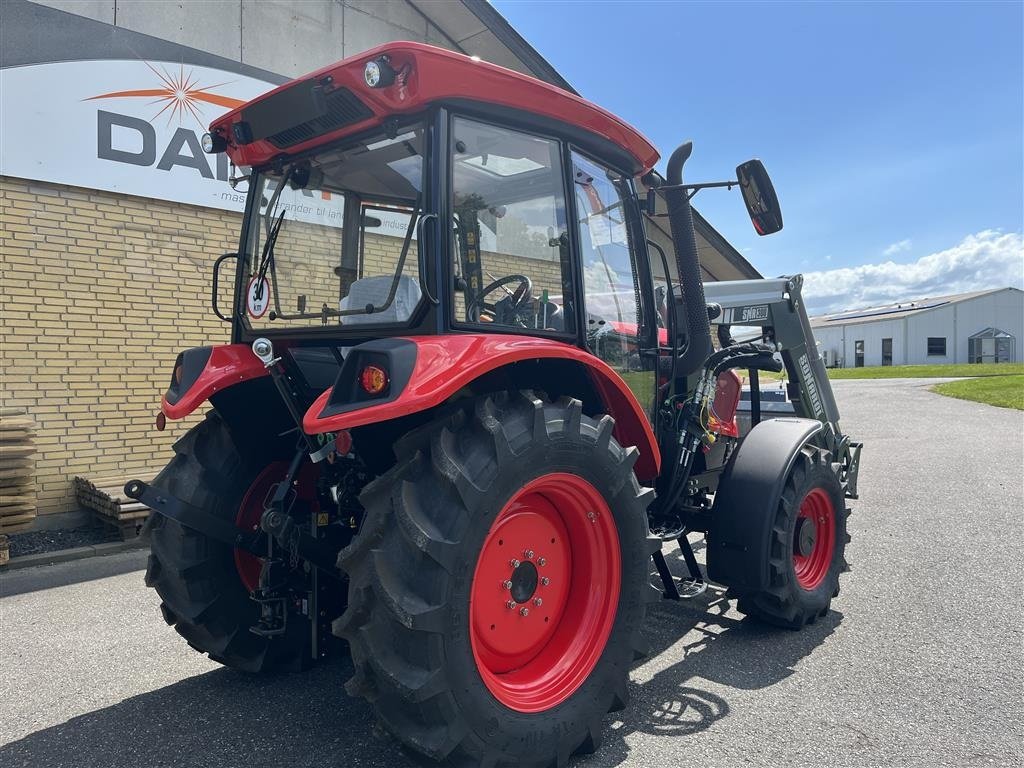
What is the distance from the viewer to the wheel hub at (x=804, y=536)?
4.02 m

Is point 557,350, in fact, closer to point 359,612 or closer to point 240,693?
point 359,612

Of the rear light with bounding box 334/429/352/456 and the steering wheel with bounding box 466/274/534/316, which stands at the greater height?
the steering wheel with bounding box 466/274/534/316

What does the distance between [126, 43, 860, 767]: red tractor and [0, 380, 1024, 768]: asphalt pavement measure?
29 cm

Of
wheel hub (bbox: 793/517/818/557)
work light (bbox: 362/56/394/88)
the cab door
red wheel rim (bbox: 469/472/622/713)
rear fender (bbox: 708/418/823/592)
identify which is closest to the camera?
work light (bbox: 362/56/394/88)

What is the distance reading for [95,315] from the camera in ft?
20.7

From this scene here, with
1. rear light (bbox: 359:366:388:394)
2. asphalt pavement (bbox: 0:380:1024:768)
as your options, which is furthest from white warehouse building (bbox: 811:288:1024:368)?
rear light (bbox: 359:366:388:394)

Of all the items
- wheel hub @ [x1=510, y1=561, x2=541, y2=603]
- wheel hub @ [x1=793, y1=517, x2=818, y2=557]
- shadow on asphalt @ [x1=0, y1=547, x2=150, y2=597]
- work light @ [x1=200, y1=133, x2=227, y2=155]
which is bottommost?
shadow on asphalt @ [x1=0, y1=547, x2=150, y2=597]

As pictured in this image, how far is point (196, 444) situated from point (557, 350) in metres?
1.69

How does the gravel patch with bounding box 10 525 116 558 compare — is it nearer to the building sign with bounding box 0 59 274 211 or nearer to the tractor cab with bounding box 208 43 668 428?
the building sign with bounding box 0 59 274 211

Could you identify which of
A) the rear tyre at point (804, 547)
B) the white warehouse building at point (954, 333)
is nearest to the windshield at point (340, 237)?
the rear tyre at point (804, 547)

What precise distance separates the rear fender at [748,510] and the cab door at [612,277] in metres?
0.59

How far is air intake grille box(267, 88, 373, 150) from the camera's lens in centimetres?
266

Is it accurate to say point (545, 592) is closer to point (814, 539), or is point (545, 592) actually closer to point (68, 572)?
point (814, 539)

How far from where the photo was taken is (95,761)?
2.68m
